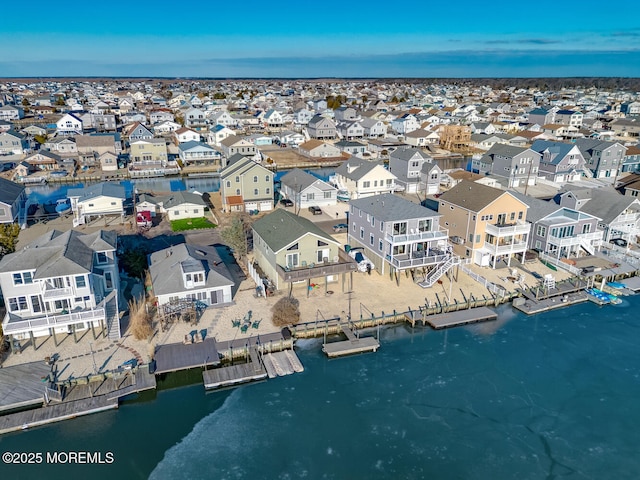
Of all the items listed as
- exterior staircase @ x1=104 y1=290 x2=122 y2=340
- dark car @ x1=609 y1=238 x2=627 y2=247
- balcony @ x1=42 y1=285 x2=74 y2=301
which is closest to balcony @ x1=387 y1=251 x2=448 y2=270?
exterior staircase @ x1=104 y1=290 x2=122 y2=340

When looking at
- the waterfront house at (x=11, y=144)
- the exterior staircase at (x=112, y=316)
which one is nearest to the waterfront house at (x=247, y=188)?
the exterior staircase at (x=112, y=316)

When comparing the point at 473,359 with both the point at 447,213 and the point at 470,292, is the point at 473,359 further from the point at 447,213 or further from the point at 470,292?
the point at 447,213

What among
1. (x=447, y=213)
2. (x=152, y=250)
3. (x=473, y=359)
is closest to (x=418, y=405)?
(x=473, y=359)

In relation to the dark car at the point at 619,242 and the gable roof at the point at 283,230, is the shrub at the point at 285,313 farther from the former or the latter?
the dark car at the point at 619,242

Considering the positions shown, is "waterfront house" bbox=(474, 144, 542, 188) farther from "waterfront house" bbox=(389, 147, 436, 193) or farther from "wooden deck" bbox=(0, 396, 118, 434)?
"wooden deck" bbox=(0, 396, 118, 434)

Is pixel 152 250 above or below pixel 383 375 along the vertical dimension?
above

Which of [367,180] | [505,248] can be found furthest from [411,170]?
[505,248]

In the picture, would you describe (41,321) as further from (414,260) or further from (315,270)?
(414,260)
